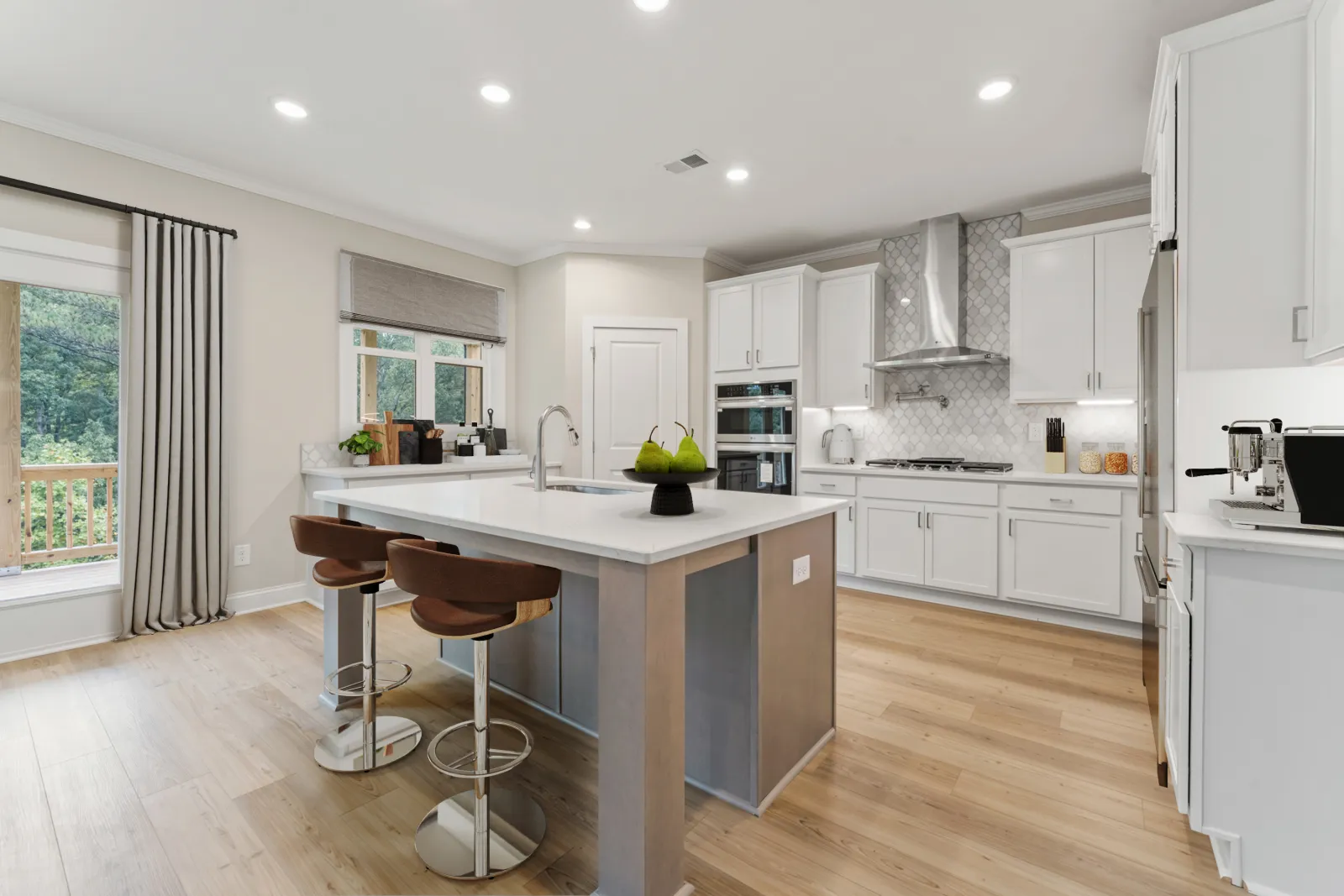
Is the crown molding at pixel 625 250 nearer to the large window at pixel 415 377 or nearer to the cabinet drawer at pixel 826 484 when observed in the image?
the large window at pixel 415 377

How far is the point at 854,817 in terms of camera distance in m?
1.74

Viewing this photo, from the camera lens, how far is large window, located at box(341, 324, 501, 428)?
426 centimetres

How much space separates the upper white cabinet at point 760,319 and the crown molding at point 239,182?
1951 millimetres

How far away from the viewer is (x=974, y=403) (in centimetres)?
425

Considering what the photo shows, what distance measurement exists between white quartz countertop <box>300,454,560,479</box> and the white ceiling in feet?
5.89

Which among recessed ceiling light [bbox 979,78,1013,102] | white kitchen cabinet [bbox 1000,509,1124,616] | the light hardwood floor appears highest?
recessed ceiling light [bbox 979,78,1013,102]

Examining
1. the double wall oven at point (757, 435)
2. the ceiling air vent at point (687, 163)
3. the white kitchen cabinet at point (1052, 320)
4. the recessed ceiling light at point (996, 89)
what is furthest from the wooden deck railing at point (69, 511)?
the white kitchen cabinet at point (1052, 320)

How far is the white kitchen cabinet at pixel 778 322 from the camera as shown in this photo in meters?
4.57

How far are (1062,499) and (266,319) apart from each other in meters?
4.99

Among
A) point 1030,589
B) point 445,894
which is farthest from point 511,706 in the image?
point 1030,589

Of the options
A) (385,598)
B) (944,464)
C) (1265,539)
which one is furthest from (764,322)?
(1265,539)

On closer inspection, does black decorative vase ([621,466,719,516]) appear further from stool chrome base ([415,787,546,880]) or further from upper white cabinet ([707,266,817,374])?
upper white cabinet ([707,266,817,374])

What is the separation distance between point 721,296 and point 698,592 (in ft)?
11.5

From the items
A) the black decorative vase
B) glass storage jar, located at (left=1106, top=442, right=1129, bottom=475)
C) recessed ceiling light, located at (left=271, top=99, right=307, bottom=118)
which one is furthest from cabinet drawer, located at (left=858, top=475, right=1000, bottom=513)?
recessed ceiling light, located at (left=271, top=99, right=307, bottom=118)
